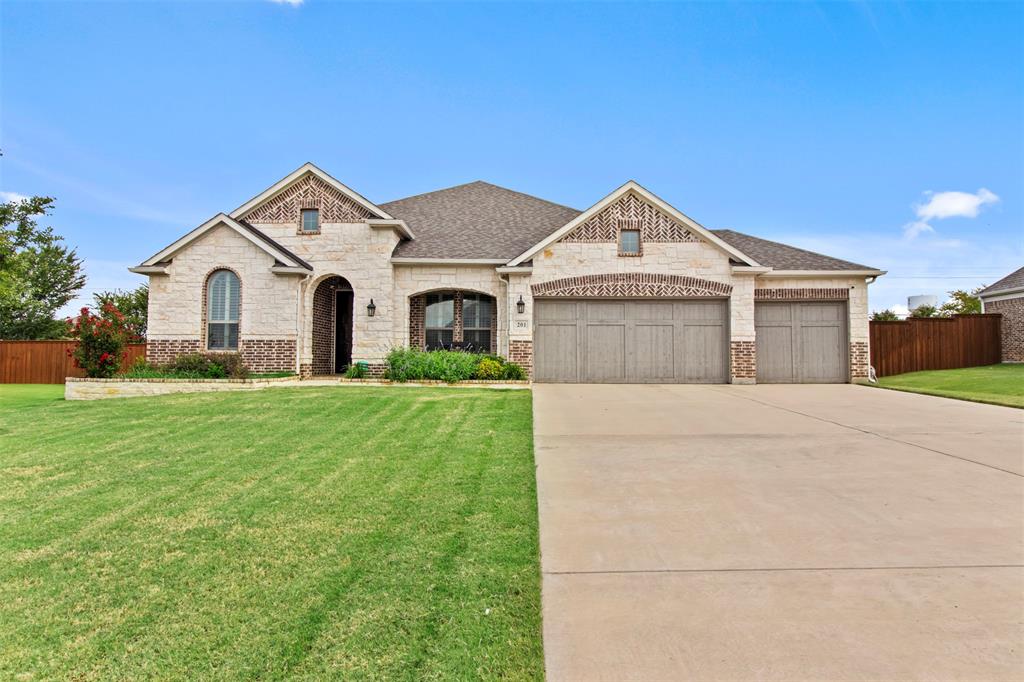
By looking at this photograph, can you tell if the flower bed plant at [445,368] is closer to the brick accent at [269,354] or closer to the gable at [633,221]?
the brick accent at [269,354]

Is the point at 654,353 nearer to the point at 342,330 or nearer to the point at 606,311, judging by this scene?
the point at 606,311

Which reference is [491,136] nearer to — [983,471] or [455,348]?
[455,348]

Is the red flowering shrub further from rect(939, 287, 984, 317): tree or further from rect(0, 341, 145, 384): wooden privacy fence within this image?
rect(939, 287, 984, 317): tree

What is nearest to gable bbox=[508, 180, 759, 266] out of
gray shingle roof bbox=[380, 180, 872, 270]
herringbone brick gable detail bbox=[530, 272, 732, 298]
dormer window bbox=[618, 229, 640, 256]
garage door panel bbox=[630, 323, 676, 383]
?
dormer window bbox=[618, 229, 640, 256]

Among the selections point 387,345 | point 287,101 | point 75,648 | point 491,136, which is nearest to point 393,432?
point 75,648

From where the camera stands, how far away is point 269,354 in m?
15.0

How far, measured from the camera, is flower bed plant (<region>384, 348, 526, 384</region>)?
13.9 metres

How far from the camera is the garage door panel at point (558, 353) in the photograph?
1560cm

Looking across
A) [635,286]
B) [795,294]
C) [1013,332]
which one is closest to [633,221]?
[635,286]

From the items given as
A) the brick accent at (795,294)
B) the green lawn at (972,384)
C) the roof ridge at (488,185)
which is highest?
the roof ridge at (488,185)

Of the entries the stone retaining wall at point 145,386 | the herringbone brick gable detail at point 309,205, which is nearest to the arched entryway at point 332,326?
the herringbone brick gable detail at point 309,205

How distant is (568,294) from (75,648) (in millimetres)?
13995

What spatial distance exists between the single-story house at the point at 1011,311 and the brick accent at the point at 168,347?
1125 inches

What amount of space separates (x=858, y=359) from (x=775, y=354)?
7.93 ft
